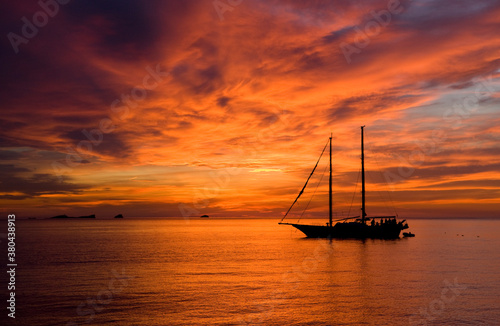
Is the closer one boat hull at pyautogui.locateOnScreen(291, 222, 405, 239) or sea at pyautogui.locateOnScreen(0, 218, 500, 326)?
sea at pyautogui.locateOnScreen(0, 218, 500, 326)

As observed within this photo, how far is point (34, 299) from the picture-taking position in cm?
3453

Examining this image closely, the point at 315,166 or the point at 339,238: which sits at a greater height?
the point at 315,166

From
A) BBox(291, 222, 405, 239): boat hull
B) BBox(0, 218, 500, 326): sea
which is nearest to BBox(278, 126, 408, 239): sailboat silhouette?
BBox(291, 222, 405, 239): boat hull

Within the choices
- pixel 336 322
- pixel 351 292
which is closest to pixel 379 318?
pixel 336 322

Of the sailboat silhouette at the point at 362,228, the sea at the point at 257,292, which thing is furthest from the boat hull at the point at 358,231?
the sea at the point at 257,292

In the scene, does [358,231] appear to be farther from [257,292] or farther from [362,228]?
[257,292]

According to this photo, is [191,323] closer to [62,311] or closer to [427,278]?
[62,311]

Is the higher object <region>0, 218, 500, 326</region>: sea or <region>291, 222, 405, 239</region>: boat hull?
<region>291, 222, 405, 239</region>: boat hull

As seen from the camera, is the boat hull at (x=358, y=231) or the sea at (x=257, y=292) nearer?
the sea at (x=257, y=292)

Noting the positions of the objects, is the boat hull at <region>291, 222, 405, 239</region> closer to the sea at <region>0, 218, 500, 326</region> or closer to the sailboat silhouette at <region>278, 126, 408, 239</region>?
the sailboat silhouette at <region>278, 126, 408, 239</region>

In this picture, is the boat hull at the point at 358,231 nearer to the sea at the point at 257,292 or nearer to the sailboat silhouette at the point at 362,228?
the sailboat silhouette at the point at 362,228

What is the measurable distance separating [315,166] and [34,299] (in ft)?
254

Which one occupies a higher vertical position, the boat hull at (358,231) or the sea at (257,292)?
the boat hull at (358,231)

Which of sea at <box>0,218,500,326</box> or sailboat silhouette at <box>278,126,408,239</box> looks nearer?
sea at <box>0,218,500,326</box>
